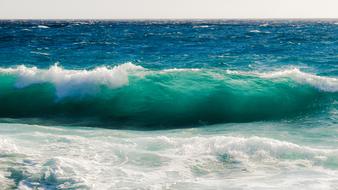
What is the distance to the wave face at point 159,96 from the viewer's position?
14953mm

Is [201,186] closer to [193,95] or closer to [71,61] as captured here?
[193,95]

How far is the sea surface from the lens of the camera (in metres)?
7.59

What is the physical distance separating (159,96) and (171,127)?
363cm

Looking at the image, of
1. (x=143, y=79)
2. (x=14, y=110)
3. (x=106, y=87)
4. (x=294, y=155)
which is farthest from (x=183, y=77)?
(x=294, y=155)

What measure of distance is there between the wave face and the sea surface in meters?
0.04

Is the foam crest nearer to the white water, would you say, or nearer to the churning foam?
the churning foam

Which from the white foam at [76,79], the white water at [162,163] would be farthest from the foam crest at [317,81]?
the white water at [162,163]

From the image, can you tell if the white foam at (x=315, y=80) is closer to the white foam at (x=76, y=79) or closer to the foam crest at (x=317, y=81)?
the foam crest at (x=317, y=81)

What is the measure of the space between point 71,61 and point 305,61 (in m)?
14.2

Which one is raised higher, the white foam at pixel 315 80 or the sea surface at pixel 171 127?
the white foam at pixel 315 80

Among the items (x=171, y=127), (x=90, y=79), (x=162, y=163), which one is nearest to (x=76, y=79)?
(x=90, y=79)

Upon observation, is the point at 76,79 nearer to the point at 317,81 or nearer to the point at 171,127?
the point at 171,127

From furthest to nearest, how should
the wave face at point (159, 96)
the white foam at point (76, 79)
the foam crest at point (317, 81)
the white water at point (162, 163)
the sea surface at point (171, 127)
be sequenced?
the white foam at point (76, 79) → the foam crest at point (317, 81) → the wave face at point (159, 96) → the sea surface at point (171, 127) → the white water at point (162, 163)

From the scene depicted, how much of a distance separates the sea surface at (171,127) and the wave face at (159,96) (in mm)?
38
